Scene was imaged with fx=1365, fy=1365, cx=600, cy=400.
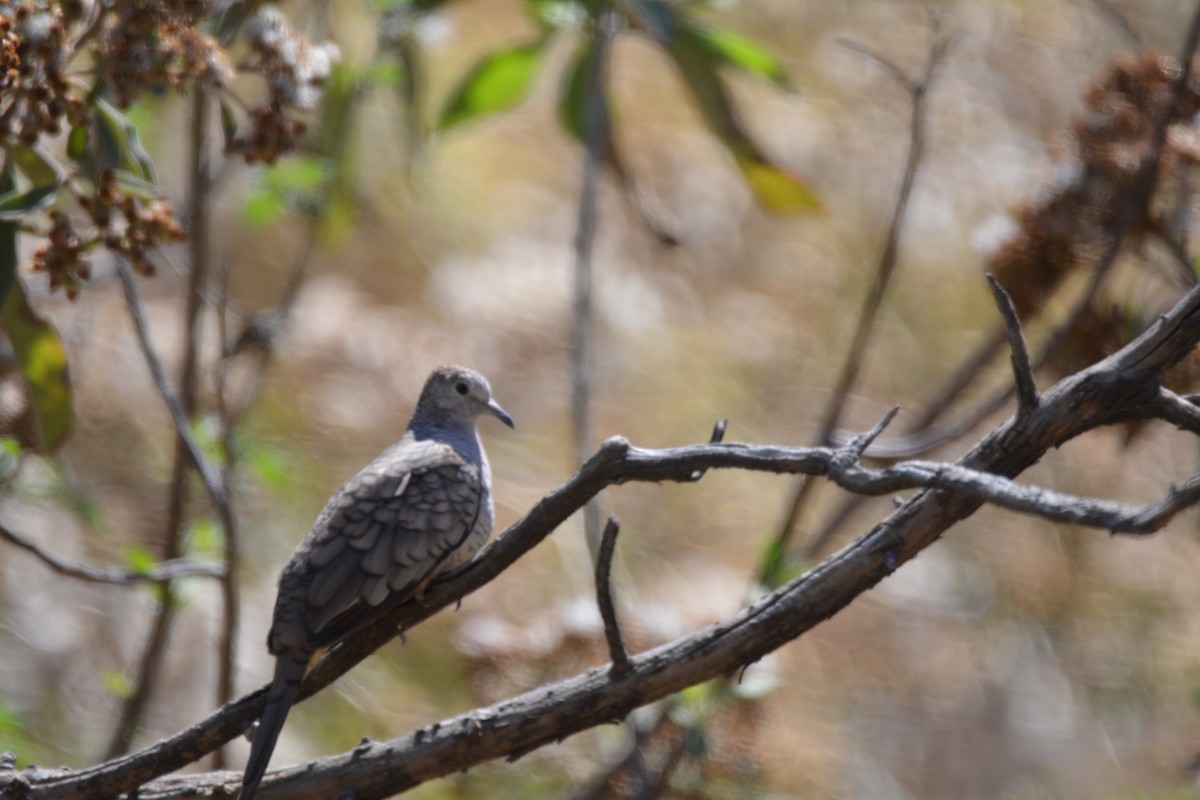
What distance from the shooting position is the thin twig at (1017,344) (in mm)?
2084

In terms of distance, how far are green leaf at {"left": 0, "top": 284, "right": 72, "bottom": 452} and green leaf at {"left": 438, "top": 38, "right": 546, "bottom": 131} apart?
1.70 meters

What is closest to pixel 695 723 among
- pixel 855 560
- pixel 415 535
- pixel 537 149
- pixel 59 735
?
pixel 415 535

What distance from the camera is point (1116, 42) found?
8227 mm

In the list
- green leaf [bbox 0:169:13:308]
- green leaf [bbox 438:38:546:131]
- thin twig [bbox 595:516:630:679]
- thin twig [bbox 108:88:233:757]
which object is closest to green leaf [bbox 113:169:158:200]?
green leaf [bbox 0:169:13:308]

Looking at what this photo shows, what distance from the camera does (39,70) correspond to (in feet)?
8.18

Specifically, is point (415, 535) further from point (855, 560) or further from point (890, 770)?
point (890, 770)

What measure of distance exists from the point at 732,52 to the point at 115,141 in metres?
1.83

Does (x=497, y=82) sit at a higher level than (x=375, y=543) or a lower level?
higher

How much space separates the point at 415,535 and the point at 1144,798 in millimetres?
4297

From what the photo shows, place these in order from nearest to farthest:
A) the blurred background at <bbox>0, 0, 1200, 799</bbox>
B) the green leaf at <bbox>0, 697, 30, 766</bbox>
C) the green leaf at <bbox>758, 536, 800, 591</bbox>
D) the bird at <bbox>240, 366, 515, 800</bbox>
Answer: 1. the bird at <bbox>240, 366, 515, 800</bbox>
2. the green leaf at <bbox>0, 697, 30, 766</bbox>
3. the green leaf at <bbox>758, 536, 800, 591</bbox>
4. the blurred background at <bbox>0, 0, 1200, 799</bbox>

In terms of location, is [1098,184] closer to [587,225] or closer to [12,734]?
[587,225]

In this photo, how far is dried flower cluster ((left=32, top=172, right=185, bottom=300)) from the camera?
2.51 meters

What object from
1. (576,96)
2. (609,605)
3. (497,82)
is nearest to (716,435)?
(609,605)

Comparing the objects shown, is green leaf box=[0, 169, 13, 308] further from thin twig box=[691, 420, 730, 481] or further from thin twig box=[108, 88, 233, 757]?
thin twig box=[691, 420, 730, 481]
